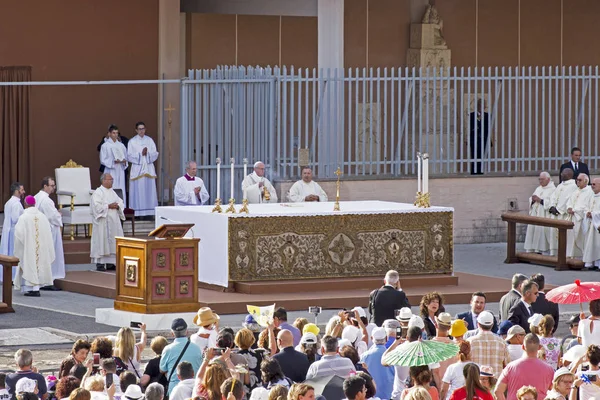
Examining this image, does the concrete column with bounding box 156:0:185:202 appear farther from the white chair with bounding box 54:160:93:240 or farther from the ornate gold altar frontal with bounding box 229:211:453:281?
the ornate gold altar frontal with bounding box 229:211:453:281

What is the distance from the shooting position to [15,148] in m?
26.0

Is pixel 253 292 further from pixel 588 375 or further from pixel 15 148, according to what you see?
pixel 588 375

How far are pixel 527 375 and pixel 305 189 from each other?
12322mm

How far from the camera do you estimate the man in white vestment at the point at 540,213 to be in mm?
24812

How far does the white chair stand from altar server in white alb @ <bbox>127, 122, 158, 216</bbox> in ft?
3.68

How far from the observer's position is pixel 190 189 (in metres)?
23.7

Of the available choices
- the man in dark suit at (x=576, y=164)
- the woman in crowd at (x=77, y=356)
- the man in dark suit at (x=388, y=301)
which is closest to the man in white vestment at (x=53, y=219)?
the man in dark suit at (x=388, y=301)

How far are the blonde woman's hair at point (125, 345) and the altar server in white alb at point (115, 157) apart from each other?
41.4ft

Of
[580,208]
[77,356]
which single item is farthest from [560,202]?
[77,356]

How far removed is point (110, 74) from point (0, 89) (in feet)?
7.05

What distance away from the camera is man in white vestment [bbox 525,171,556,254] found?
24.8 metres

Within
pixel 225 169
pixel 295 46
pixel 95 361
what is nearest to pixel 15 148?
pixel 225 169

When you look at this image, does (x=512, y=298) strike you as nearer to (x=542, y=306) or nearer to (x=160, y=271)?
(x=542, y=306)

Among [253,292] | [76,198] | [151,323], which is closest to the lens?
[151,323]
